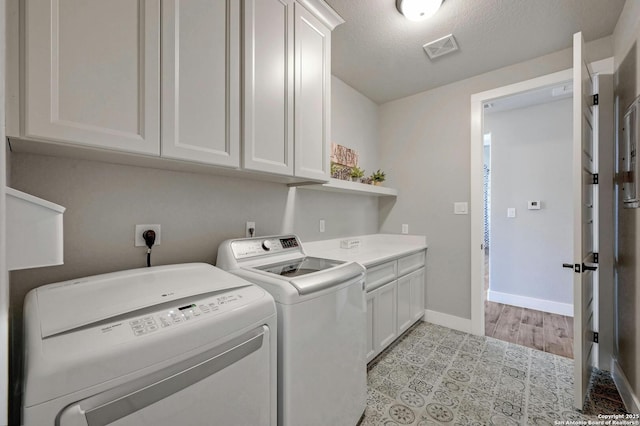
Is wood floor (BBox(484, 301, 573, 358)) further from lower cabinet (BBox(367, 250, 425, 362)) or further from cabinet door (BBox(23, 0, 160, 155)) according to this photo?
cabinet door (BBox(23, 0, 160, 155))

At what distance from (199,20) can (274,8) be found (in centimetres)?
52

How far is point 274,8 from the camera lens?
1.54 meters

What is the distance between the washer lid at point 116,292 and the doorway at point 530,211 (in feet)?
9.70

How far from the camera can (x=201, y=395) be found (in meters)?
0.83

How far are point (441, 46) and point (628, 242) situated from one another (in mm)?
1879

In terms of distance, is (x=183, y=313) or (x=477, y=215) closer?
(x=183, y=313)

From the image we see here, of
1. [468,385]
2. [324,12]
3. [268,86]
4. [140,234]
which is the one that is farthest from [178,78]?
[468,385]

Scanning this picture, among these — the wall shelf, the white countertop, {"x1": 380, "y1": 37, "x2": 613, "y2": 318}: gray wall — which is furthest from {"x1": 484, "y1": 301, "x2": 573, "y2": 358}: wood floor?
the wall shelf

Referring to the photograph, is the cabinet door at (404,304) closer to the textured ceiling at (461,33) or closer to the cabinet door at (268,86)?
the cabinet door at (268,86)

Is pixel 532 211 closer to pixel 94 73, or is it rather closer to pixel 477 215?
pixel 477 215

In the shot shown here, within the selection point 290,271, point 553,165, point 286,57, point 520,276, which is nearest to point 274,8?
point 286,57

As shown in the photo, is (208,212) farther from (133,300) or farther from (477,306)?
(477,306)

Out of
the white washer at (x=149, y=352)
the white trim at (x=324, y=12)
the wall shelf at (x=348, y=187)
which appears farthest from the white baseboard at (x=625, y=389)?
the white trim at (x=324, y=12)

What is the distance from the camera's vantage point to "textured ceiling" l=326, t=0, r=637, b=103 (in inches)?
69.9
